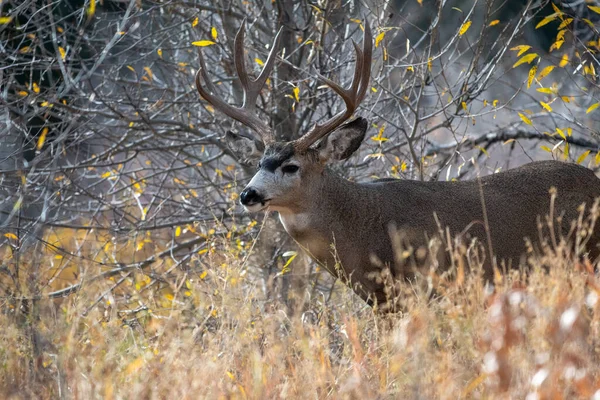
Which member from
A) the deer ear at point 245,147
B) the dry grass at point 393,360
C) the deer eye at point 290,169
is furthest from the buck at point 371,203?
the dry grass at point 393,360

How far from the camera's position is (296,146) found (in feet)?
21.2

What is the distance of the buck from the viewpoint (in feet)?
20.1

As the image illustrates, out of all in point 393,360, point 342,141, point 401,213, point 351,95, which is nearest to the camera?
point 393,360

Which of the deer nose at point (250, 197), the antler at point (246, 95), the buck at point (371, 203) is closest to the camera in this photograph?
the deer nose at point (250, 197)

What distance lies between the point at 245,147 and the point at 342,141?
32.0 inches

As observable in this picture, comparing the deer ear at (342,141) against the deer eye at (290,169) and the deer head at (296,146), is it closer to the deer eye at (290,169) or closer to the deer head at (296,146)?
the deer head at (296,146)

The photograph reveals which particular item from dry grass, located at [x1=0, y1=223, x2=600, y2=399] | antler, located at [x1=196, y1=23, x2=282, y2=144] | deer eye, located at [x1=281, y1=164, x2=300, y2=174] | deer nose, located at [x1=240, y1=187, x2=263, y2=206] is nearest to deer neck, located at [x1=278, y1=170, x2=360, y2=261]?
deer eye, located at [x1=281, y1=164, x2=300, y2=174]

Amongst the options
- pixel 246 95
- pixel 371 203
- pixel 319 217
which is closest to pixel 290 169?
pixel 319 217

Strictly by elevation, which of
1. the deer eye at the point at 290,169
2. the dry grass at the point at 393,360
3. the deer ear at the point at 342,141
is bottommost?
the dry grass at the point at 393,360

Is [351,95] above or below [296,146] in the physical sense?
above

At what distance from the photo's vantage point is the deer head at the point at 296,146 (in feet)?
20.3

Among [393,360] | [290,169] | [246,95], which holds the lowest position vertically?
[393,360]

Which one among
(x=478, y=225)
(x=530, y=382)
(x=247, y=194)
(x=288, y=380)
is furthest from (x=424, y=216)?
(x=530, y=382)

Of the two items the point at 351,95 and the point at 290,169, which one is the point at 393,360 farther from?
the point at 351,95
